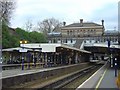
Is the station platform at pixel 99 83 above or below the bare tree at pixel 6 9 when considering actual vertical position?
below

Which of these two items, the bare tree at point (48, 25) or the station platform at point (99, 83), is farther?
the bare tree at point (48, 25)

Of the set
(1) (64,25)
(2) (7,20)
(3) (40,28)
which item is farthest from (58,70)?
(1) (64,25)

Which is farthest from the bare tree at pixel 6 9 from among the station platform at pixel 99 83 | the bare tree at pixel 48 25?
the bare tree at pixel 48 25

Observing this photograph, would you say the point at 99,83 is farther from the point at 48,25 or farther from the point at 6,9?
the point at 48,25

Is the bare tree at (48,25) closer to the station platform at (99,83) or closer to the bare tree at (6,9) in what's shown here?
the bare tree at (6,9)

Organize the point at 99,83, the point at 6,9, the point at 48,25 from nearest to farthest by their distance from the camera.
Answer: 1. the point at 99,83
2. the point at 6,9
3. the point at 48,25

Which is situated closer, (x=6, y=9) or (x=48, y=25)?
(x=6, y=9)

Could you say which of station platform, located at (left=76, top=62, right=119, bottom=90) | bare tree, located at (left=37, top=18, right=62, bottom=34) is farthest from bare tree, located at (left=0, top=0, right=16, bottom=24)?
bare tree, located at (left=37, top=18, right=62, bottom=34)

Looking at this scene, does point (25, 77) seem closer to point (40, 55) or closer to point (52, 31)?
point (40, 55)

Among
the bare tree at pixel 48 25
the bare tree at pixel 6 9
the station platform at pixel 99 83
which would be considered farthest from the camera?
the bare tree at pixel 48 25

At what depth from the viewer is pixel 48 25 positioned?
6009 inches

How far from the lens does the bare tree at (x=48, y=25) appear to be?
148238mm

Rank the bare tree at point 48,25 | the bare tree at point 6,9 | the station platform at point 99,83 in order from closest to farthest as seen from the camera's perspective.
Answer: the station platform at point 99,83, the bare tree at point 6,9, the bare tree at point 48,25

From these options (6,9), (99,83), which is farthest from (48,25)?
(99,83)
